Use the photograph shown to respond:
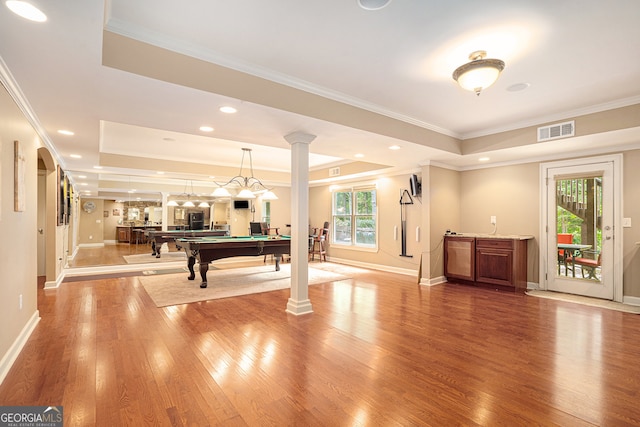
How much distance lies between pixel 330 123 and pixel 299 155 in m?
0.68

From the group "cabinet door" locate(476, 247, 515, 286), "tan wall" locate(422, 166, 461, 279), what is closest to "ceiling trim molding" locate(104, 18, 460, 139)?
"tan wall" locate(422, 166, 461, 279)

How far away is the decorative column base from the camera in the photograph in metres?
4.00

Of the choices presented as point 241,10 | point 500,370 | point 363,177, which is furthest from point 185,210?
point 500,370

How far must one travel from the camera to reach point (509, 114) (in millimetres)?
4258

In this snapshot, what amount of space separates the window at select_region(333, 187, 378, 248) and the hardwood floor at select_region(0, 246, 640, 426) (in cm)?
363

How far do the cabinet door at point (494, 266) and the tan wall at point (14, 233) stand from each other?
6.24m

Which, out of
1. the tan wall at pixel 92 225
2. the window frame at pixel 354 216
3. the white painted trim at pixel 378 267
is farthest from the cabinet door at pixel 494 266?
the tan wall at pixel 92 225

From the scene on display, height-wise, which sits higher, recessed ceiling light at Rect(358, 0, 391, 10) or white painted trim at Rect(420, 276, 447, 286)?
recessed ceiling light at Rect(358, 0, 391, 10)

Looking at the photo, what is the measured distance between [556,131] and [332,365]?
13.9 feet

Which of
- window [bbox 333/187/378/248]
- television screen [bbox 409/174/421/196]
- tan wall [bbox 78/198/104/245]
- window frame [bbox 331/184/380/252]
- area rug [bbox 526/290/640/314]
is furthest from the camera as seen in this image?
tan wall [bbox 78/198/104/245]

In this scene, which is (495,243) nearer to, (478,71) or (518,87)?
(518,87)

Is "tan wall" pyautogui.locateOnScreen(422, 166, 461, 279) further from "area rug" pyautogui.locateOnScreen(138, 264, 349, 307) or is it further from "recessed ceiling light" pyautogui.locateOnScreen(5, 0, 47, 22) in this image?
"recessed ceiling light" pyautogui.locateOnScreen(5, 0, 47, 22)


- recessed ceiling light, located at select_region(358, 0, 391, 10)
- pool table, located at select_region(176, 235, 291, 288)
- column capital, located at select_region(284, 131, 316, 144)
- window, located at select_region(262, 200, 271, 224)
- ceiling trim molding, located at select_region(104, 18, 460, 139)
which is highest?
recessed ceiling light, located at select_region(358, 0, 391, 10)

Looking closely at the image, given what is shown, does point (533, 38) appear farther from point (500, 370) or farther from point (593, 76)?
point (500, 370)
